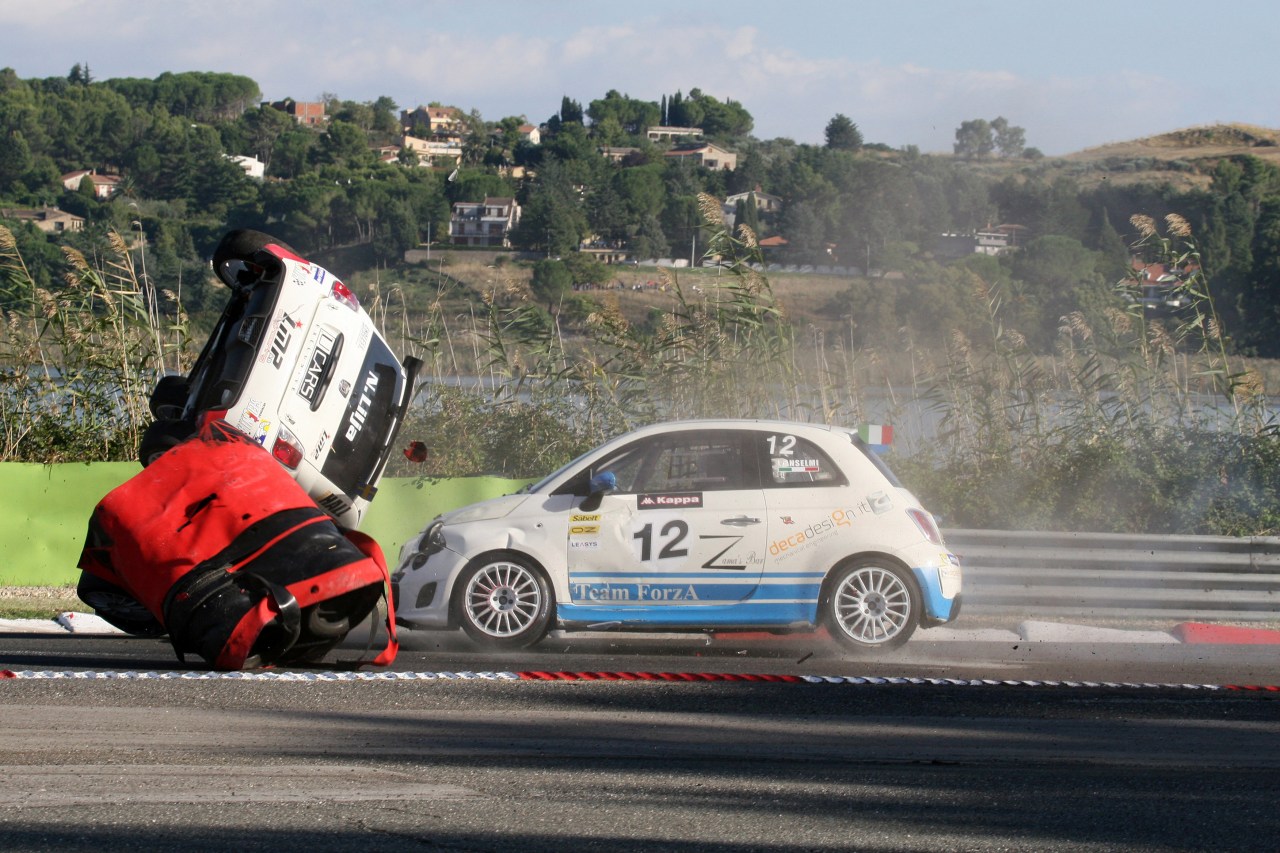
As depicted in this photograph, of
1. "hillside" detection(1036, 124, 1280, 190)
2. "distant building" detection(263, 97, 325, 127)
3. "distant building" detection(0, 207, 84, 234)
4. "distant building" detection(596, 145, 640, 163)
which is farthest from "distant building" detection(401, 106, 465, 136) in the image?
"distant building" detection(0, 207, 84, 234)

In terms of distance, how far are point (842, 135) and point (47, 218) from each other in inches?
3205

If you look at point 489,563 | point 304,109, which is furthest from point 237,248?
point 304,109

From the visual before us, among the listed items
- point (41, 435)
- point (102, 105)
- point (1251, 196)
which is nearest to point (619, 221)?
point (1251, 196)

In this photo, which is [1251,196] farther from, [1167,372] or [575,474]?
[575,474]

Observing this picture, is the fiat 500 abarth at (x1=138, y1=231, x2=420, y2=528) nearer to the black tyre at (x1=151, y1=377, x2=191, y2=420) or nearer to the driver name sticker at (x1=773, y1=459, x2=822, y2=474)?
the black tyre at (x1=151, y1=377, x2=191, y2=420)

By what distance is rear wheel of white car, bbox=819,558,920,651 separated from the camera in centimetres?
941

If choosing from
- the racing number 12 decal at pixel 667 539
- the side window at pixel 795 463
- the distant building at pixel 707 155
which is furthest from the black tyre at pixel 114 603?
the distant building at pixel 707 155

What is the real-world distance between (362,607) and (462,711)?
97 cm

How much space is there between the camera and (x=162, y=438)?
8.45m

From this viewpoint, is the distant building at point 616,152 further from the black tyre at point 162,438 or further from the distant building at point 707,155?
the black tyre at point 162,438

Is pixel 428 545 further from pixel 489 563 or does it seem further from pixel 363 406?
pixel 363 406

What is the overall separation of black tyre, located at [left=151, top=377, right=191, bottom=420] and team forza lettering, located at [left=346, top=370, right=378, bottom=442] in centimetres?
113

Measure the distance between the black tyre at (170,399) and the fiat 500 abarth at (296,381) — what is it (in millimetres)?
12

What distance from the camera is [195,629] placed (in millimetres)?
7242
